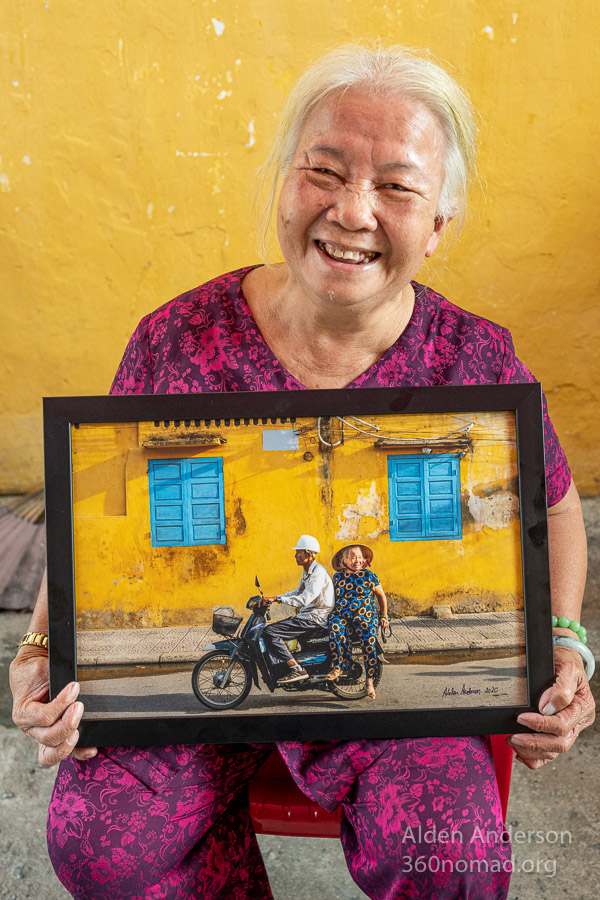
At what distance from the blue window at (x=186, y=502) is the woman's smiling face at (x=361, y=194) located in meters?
0.34

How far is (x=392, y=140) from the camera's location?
114 centimetres

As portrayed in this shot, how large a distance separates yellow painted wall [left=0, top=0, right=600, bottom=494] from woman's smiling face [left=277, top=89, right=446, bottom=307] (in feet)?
4.31

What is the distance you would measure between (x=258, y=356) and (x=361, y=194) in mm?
316

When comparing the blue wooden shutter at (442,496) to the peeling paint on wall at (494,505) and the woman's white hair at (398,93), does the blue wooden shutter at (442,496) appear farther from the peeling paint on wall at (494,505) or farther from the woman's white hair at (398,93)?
the woman's white hair at (398,93)

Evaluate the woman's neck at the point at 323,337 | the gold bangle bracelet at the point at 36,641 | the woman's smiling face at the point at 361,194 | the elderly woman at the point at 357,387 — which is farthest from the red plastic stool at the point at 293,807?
the woman's smiling face at the point at 361,194

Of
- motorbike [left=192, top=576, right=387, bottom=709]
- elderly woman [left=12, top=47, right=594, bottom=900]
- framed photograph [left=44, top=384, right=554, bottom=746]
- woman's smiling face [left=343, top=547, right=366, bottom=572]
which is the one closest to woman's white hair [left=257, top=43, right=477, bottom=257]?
elderly woman [left=12, top=47, right=594, bottom=900]

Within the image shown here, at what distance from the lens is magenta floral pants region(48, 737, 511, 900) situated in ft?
3.50

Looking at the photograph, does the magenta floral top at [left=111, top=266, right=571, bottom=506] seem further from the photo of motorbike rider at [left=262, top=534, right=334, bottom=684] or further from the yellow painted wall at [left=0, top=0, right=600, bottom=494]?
the yellow painted wall at [left=0, top=0, right=600, bottom=494]

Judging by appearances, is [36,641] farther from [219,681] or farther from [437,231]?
[437,231]

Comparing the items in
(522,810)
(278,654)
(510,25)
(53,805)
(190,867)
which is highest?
(510,25)

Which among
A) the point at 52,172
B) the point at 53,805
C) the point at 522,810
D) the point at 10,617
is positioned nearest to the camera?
the point at 53,805

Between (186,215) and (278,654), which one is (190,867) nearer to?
(278,654)

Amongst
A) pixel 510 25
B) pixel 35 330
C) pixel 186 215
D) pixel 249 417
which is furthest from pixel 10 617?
pixel 510 25

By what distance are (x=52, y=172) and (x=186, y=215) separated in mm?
471
